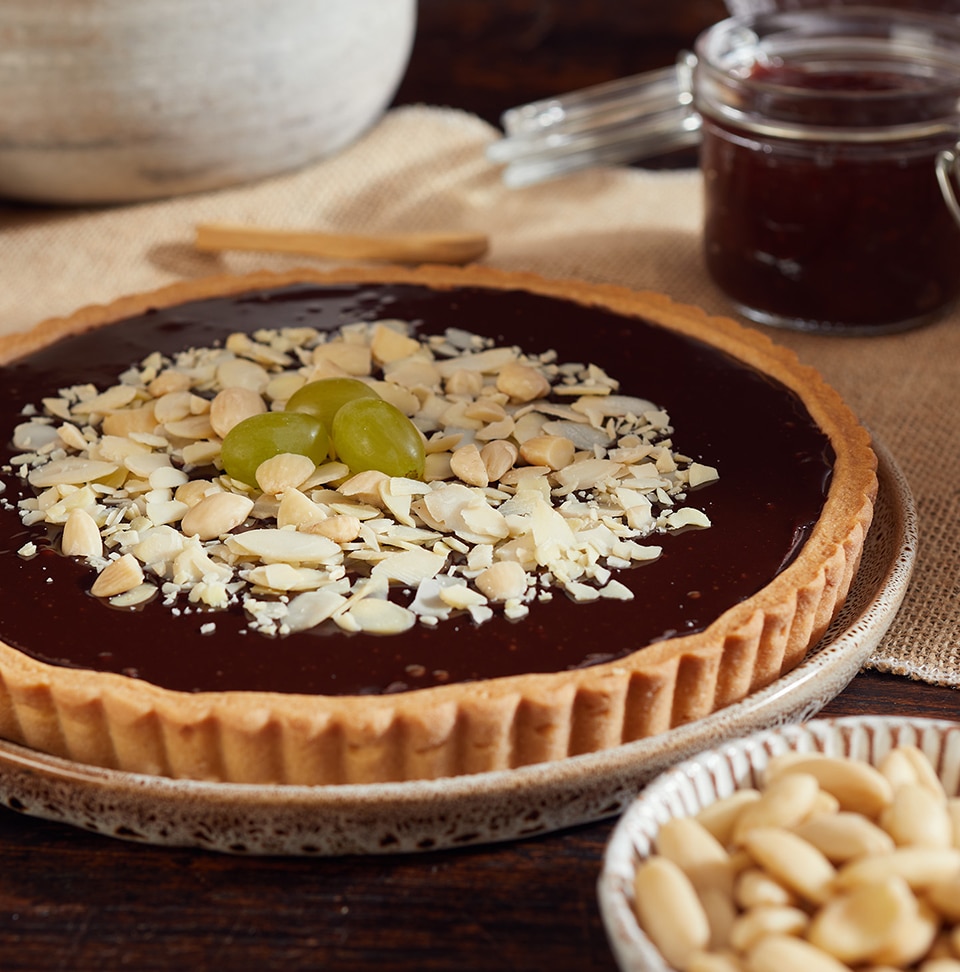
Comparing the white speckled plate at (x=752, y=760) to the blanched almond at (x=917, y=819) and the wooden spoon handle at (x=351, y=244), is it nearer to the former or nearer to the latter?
the blanched almond at (x=917, y=819)

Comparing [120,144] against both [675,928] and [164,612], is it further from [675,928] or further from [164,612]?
[675,928]

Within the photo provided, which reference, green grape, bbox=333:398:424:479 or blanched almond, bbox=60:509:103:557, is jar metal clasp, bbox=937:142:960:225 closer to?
green grape, bbox=333:398:424:479

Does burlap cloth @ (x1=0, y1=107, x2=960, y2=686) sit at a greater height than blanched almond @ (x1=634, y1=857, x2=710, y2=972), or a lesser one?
lesser

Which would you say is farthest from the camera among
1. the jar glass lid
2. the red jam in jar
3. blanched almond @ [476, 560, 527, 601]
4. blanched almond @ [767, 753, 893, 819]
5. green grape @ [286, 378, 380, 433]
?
the jar glass lid

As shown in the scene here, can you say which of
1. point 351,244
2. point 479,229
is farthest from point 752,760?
point 479,229

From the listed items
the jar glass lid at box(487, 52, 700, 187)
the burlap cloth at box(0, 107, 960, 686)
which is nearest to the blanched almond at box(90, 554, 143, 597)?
the burlap cloth at box(0, 107, 960, 686)

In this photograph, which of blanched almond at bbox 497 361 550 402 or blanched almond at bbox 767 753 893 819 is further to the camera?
blanched almond at bbox 497 361 550 402

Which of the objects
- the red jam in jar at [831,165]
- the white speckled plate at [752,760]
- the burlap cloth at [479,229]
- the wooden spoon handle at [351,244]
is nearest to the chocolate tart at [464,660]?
the white speckled plate at [752,760]
